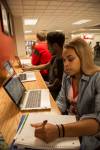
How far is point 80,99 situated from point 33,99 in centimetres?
52

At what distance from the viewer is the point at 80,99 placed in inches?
49.8

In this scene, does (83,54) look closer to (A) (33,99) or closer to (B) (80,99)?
(B) (80,99)

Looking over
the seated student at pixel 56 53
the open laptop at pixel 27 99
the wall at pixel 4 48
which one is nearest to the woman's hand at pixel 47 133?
the open laptop at pixel 27 99

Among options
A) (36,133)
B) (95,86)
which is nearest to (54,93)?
(95,86)

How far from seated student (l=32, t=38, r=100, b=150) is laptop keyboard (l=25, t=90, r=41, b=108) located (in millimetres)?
187

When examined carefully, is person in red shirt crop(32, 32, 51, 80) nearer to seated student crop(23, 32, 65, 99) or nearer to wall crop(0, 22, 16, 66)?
wall crop(0, 22, 16, 66)

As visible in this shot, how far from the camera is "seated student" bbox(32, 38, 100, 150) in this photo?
3.06ft

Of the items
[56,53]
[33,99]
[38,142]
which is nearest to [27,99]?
[33,99]

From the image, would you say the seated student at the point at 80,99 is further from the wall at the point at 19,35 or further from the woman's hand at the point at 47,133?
the wall at the point at 19,35

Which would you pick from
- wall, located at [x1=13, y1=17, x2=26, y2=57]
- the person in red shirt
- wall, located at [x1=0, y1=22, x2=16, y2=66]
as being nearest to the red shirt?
the person in red shirt

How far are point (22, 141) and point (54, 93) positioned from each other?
1573mm

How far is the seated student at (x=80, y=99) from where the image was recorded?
Answer: 0.93m

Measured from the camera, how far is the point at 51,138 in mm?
898

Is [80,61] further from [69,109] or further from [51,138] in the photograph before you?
[51,138]
